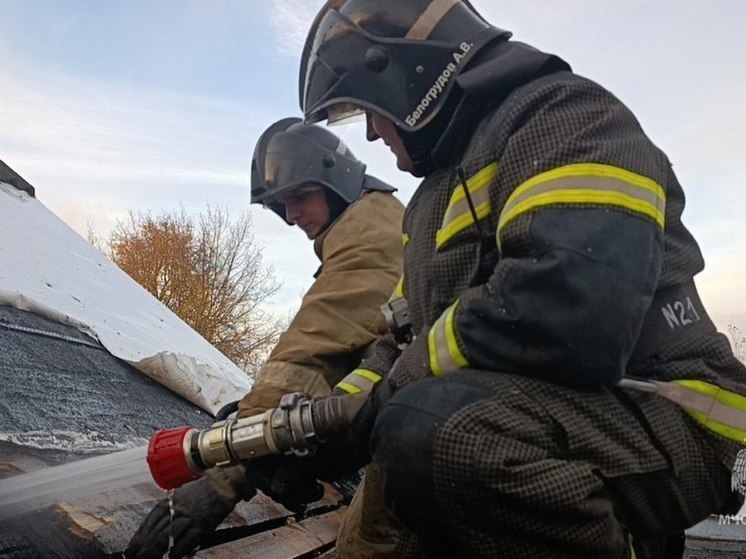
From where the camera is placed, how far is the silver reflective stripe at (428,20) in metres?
1.96

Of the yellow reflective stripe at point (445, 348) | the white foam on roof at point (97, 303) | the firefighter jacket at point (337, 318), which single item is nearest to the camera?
the yellow reflective stripe at point (445, 348)

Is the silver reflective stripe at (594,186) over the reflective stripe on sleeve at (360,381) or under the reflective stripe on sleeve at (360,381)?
over

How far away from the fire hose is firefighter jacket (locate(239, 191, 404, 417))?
79 centimetres

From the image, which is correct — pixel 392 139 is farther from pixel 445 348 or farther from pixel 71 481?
pixel 71 481

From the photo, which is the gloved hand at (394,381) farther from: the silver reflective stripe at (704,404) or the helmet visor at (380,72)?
the helmet visor at (380,72)

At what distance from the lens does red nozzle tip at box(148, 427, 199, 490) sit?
6.02ft

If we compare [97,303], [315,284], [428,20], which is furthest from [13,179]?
[428,20]

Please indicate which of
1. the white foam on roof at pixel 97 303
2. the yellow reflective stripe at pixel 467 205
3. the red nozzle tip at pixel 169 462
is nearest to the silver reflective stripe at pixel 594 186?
the yellow reflective stripe at pixel 467 205

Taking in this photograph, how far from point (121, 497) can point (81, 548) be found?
386mm

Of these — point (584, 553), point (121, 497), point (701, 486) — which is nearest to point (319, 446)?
point (121, 497)

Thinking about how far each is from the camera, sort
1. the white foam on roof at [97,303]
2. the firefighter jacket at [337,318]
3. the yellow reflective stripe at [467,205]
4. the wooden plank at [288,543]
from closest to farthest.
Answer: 1. the yellow reflective stripe at [467,205]
2. the wooden plank at [288,543]
3. the firefighter jacket at [337,318]
4. the white foam on roof at [97,303]

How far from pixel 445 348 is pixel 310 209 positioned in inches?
79.3

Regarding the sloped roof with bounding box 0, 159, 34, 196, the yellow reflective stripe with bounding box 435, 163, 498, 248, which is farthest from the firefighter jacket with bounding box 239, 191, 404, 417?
the sloped roof with bounding box 0, 159, 34, 196

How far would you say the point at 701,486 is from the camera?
159 cm
